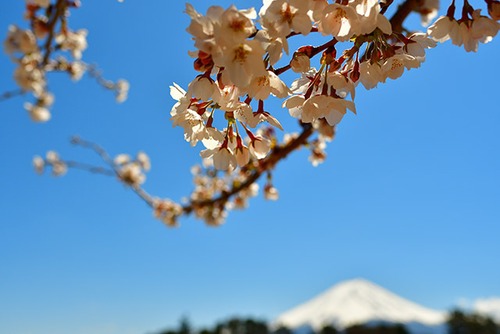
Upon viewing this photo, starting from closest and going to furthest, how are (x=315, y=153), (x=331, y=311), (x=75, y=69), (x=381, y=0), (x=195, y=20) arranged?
1. (x=195, y=20)
2. (x=381, y=0)
3. (x=315, y=153)
4. (x=75, y=69)
5. (x=331, y=311)

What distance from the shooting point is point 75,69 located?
Answer: 3.17m

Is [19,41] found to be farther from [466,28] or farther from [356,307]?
[356,307]

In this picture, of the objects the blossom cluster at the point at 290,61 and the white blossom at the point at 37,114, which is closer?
the blossom cluster at the point at 290,61

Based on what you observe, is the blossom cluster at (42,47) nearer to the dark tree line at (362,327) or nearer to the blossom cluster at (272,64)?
the blossom cluster at (272,64)

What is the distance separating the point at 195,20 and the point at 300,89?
20 centimetres

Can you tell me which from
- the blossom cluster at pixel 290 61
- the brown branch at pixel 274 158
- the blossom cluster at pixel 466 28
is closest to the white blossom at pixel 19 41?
the brown branch at pixel 274 158

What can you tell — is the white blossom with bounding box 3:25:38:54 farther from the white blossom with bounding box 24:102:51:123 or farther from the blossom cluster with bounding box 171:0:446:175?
the blossom cluster with bounding box 171:0:446:175

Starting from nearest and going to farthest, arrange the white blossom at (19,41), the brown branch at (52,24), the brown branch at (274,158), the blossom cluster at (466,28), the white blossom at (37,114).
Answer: the blossom cluster at (466,28)
the brown branch at (274,158)
the brown branch at (52,24)
the white blossom at (19,41)
the white blossom at (37,114)

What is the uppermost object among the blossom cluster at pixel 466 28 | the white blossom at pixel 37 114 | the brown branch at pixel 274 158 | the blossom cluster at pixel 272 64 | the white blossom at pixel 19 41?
the white blossom at pixel 37 114

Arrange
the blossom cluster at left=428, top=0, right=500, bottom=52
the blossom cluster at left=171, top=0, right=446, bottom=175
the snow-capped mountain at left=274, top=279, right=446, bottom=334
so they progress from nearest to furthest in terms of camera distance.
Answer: the blossom cluster at left=171, top=0, right=446, bottom=175
the blossom cluster at left=428, top=0, right=500, bottom=52
the snow-capped mountain at left=274, top=279, right=446, bottom=334

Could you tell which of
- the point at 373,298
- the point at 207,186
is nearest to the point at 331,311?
the point at 373,298

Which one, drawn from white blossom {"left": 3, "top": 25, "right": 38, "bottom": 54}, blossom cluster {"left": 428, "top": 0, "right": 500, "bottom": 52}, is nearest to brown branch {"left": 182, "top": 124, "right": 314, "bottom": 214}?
blossom cluster {"left": 428, "top": 0, "right": 500, "bottom": 52}

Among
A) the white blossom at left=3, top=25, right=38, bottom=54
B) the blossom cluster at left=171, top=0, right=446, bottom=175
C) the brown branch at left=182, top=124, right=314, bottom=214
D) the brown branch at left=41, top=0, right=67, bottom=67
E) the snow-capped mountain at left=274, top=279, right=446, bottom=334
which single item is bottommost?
the blossom cluster at left=171, top=0, right=446, bottom=175

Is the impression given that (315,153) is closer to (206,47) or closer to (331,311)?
(206,47)
